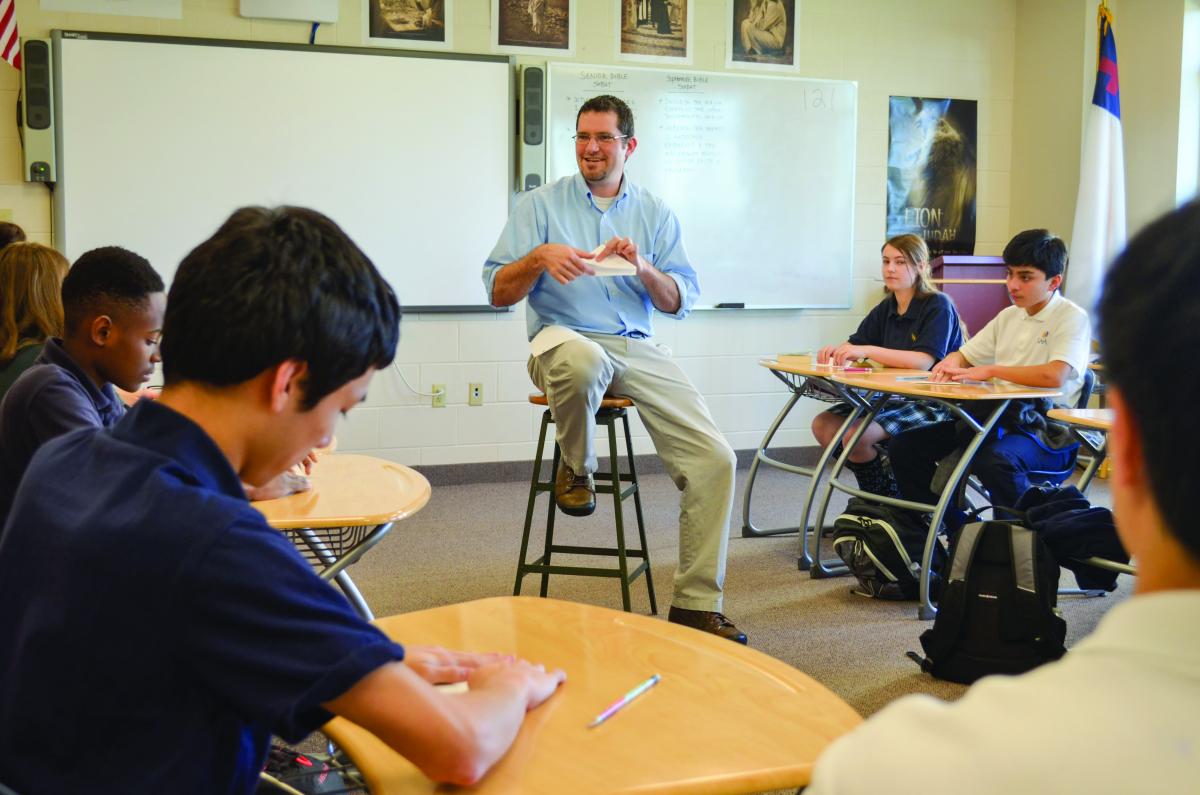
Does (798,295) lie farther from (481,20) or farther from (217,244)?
(217,244)

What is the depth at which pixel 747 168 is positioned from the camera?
19.0 feet

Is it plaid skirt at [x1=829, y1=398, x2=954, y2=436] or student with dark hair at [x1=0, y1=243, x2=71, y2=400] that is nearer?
student with dark hair at [x1=0, y1=243, x2=71, y2=400]

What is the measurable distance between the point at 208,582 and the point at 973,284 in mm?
5610

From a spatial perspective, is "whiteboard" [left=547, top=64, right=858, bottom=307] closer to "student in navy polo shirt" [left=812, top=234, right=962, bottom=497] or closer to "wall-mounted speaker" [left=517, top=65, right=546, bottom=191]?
"wall-mounted speaker" [left=517, top=65, right=546, bottom=191]

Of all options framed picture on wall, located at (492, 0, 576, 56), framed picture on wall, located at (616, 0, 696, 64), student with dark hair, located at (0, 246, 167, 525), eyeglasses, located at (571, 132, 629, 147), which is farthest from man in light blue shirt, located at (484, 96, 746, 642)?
framed picture on wall, located at (616, 0, 696, 64)

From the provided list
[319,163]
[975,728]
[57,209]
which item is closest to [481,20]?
[319,163]

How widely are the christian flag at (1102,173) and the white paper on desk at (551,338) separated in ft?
11.1

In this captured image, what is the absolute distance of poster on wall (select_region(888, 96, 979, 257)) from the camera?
6.12 m

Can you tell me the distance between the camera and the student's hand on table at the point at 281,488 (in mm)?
1970

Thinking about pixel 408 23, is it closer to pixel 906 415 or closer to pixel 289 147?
pixel 289 147

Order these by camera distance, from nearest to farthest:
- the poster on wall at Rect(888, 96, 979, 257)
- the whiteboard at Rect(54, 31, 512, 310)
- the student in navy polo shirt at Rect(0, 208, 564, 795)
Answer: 1. the student in navy polo shirt at Rect(0, 208, 564, 795)
2. the whiteboard at Rect(54, 31, 512, 310)
3. the poster on wall at Rect(888, 96, 979, 257)

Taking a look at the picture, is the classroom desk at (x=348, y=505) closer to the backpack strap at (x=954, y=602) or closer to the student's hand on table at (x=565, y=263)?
the student's hand on table at (x=565, y=263)

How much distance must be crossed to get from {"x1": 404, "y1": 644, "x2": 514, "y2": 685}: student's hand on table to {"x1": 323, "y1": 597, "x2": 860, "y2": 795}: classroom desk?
83 mm

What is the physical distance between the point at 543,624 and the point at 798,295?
483 cm
